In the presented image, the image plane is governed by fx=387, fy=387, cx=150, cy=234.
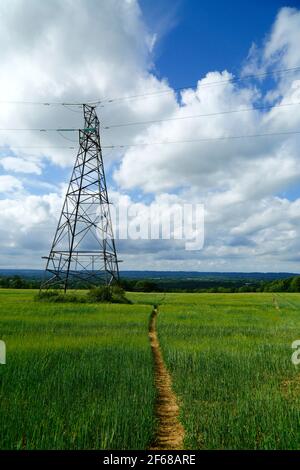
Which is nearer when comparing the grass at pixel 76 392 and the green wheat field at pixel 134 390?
the grass at pixel 76 392

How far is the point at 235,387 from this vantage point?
9367 mm

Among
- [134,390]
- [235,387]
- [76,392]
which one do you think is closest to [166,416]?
[134,390]

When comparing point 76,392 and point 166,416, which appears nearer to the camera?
point 166,416

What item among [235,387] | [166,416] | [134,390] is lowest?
[166,416]

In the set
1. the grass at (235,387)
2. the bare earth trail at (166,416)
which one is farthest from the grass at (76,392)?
the grass at (235,387)

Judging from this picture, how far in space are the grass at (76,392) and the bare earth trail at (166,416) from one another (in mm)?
254

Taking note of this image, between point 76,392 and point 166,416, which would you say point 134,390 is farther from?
point 76,392

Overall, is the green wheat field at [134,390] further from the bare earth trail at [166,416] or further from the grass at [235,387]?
the bare earth trail at [166,416]

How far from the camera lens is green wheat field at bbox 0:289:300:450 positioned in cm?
602

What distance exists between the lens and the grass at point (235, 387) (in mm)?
6185

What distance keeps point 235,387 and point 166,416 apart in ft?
7.95

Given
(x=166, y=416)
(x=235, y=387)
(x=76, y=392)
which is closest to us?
(x=166, y=416)

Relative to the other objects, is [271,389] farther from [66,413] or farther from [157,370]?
[66,413]
